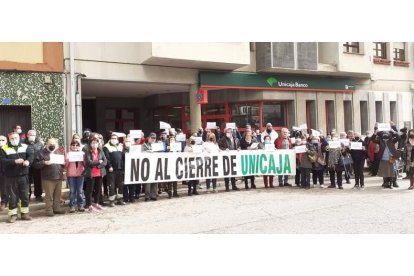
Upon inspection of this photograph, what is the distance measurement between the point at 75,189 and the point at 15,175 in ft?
4.88

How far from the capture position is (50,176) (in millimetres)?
10516

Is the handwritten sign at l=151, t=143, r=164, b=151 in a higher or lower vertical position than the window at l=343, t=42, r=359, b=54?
lower

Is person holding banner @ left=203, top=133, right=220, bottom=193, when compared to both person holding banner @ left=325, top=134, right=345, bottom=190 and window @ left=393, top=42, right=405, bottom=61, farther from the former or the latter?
window @ left=393, top=42, right=405, bottom=61

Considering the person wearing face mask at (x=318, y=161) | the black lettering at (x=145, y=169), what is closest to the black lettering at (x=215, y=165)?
the black lettering at (x=145, y=169)

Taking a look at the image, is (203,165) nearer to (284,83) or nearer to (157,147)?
(157,147)

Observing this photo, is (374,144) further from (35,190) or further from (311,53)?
(35,190)

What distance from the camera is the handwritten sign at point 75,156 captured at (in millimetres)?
10766

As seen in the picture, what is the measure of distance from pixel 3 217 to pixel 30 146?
1744mm

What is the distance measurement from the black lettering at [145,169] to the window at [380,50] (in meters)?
17.0

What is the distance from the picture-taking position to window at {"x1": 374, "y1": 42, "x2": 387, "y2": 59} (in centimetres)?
2413

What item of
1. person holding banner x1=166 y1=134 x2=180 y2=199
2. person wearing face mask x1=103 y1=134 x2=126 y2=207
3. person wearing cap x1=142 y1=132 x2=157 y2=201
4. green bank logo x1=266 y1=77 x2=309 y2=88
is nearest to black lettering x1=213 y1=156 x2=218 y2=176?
person holding banner x1=166 y1=134 x2=180 y2=199

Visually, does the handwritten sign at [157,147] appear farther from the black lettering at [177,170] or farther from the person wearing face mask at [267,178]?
the person wearing face mask at [267,178]

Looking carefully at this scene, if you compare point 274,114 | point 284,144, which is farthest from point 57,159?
point 274,114

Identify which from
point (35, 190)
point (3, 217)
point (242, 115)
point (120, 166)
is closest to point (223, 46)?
point (242, 115)
